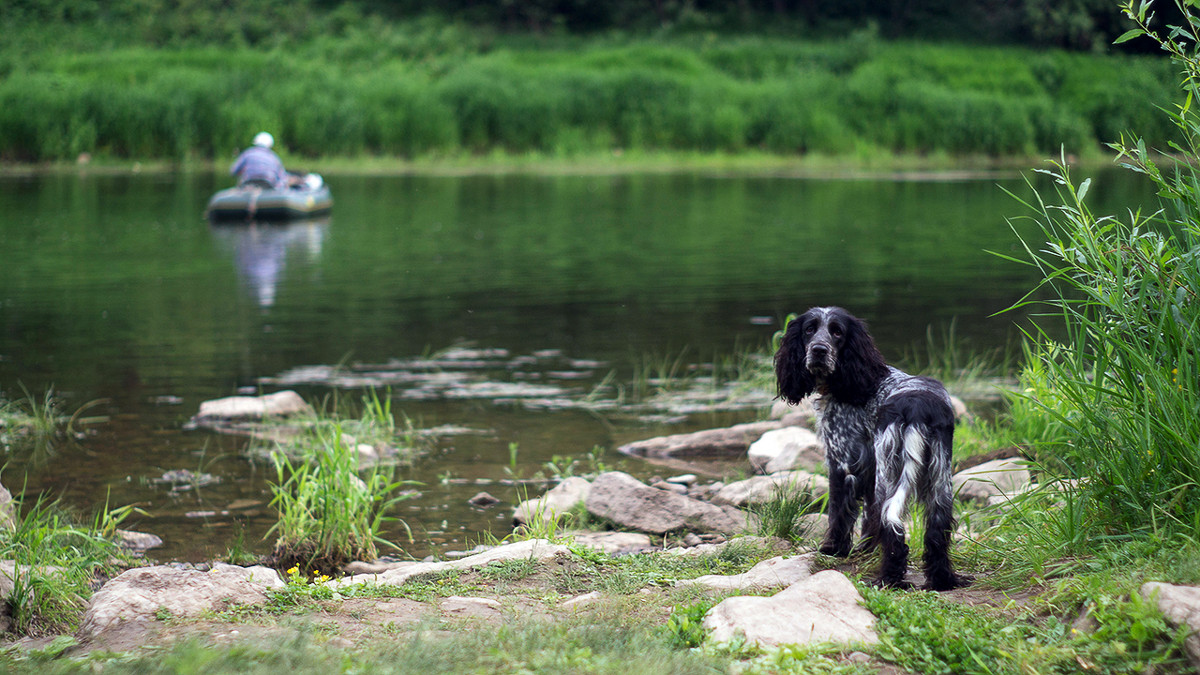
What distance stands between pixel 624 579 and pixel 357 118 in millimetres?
32177

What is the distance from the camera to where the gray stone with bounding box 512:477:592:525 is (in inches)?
259

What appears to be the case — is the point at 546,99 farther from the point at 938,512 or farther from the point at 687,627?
the point at 687,627

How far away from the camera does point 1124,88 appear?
40.1 meters

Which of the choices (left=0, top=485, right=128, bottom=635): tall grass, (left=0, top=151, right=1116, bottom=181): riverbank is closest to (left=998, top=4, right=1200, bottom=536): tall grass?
(left=0, top=485, right=128, bottom=635): tall grass

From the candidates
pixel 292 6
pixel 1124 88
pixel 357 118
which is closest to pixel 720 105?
pixel 357 118

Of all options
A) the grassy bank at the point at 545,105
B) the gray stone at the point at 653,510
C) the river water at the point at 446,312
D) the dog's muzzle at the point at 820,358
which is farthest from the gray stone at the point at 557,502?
the grassy bank at the point at 545,105

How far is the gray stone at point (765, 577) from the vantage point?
458 centimetres

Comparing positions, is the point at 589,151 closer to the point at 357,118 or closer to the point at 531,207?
the point at 357,118

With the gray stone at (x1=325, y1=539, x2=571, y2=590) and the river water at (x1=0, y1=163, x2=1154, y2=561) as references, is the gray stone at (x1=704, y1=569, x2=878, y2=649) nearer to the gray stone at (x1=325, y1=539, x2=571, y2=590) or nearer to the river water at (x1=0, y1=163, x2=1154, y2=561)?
the gray stone at (x1=325, y1=539, x2=571, y2=590)

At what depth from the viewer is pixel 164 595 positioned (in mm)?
4500

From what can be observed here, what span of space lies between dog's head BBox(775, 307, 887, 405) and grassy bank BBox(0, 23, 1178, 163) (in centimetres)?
3130

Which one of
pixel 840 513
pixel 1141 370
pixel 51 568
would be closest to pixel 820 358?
pixel 840 513

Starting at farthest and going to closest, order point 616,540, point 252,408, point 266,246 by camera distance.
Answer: point 266,246 → point 252,408 → point 616,540

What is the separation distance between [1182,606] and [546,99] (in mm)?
34139
